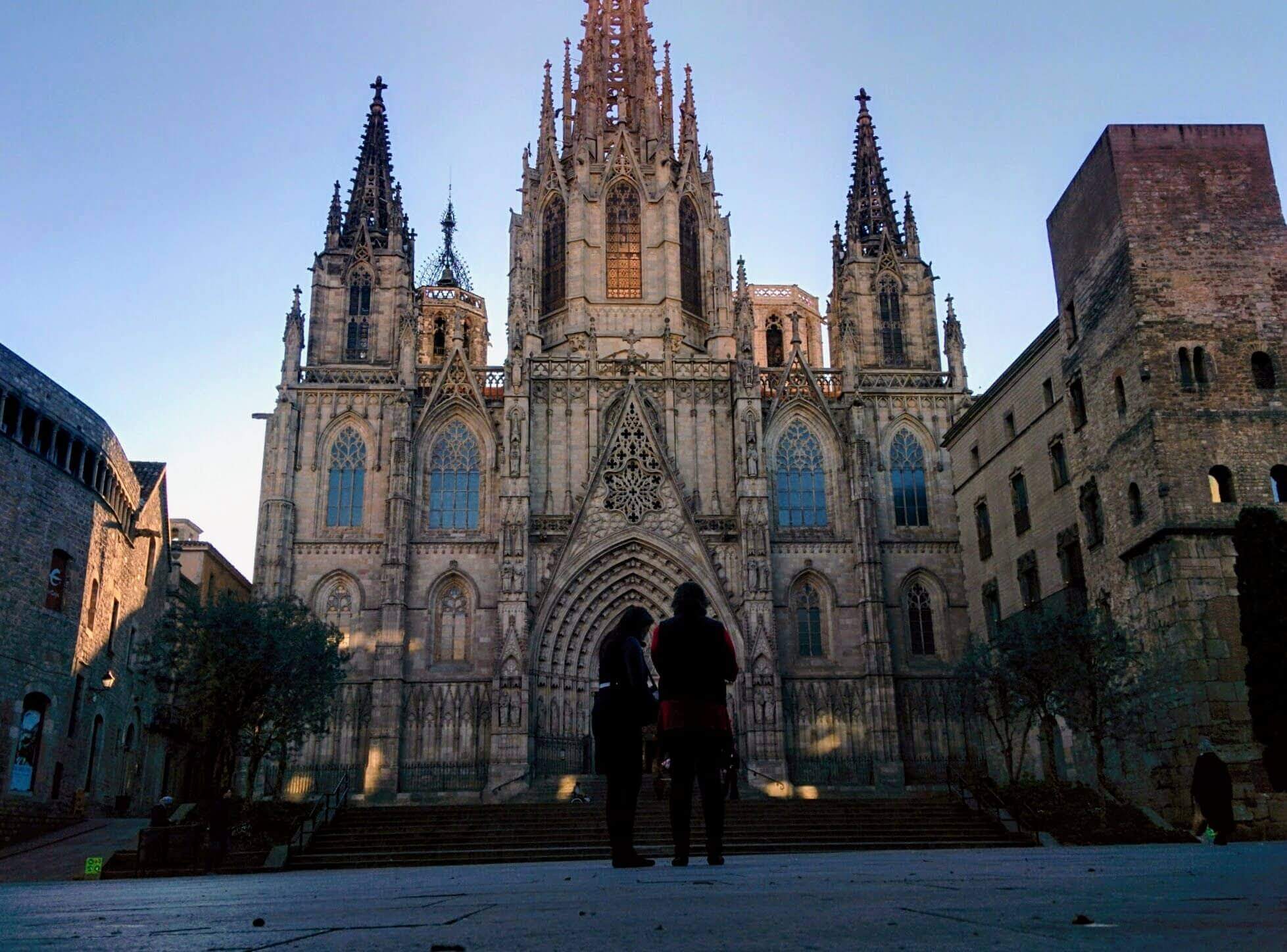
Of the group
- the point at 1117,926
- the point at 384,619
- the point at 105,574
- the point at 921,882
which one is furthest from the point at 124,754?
the point at 1117,926

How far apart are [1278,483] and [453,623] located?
2485 centimetres

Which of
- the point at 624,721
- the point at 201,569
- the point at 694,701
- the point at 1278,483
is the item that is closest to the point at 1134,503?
the point at 1278,483

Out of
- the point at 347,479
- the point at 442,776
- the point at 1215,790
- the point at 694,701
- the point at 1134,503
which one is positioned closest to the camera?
the point at 694,701

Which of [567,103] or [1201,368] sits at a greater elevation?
[567,103]

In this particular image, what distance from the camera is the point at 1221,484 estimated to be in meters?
24.7

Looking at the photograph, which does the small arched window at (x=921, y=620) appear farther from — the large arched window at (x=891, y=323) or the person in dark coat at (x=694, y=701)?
the person in dark coat at (x=694, y=701)

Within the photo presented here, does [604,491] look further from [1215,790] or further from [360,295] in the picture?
[1215,790]

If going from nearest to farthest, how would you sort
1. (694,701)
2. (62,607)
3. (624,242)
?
(694,701)
(62,607)
(624,242)

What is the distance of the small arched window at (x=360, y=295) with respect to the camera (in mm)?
43250

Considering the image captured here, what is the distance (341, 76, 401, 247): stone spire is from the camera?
4494 centimetres

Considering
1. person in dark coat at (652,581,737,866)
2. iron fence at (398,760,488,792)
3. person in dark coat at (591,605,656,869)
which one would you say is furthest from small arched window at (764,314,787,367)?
person in dark coat at (652,581,737,866)

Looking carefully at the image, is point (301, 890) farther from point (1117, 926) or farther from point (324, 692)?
point (324, 692)

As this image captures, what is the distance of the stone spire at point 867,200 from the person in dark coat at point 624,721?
3898 centimetres

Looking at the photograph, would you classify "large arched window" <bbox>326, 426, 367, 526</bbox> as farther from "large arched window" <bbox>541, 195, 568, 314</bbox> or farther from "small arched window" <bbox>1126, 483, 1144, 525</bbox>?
"small arched window" <bbox>1126, 483, 1144, 525</bbox>
